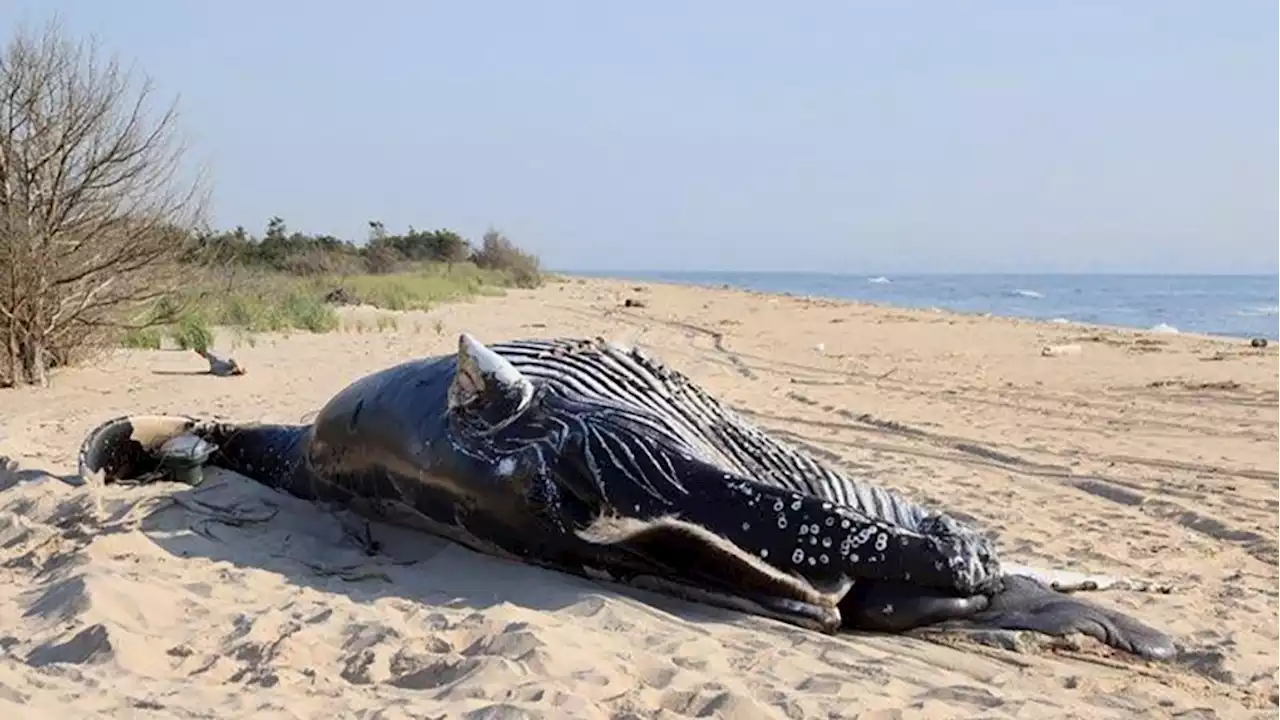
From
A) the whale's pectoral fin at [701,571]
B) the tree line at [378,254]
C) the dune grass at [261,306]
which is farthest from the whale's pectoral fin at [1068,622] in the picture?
the tree line at [378,254]

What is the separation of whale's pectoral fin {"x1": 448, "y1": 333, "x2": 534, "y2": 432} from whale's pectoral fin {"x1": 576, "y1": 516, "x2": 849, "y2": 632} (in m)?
0.60

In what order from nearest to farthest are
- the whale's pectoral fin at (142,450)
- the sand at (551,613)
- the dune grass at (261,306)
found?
1. the sand at (551,613)
2. the whale's pectoral fin at (142,450)
3. the dune grass at (261,306)

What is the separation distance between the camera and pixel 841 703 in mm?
4082

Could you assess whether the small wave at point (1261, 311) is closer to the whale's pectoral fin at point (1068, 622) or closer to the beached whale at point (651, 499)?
the whale's pectoral fin at point (1068, 622)

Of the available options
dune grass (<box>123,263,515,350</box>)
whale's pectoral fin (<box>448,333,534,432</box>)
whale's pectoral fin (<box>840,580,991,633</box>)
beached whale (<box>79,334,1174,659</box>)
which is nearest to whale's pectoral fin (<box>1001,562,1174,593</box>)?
beached whale (<box>79,334,1174,659</box>)

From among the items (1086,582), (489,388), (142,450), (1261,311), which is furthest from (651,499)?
(1261,311)

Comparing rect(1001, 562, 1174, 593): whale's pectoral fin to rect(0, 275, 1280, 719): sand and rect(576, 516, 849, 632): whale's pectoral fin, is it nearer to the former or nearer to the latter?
rect(0, 275, 1280, 719): sand

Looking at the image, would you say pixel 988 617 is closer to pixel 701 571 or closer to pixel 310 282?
pixel 701 571

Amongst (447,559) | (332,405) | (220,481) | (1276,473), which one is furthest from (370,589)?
(1276,473)

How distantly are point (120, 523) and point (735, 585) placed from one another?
2.96 m

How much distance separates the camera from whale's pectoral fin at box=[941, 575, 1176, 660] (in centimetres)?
483

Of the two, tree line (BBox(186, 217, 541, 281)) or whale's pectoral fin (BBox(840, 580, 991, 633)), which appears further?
tree line (BBox(186, 217, 541, 281))

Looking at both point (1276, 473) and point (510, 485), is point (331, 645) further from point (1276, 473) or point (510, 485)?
point (1276, 473)

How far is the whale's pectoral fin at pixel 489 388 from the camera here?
5.30 m
